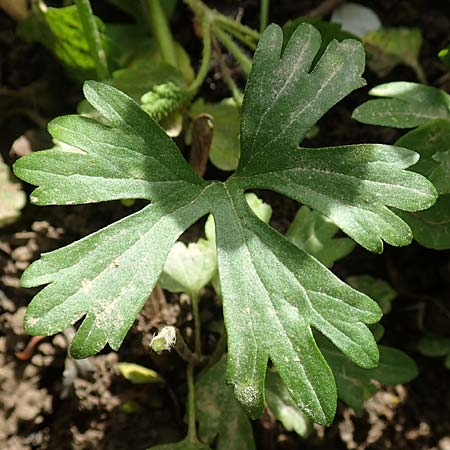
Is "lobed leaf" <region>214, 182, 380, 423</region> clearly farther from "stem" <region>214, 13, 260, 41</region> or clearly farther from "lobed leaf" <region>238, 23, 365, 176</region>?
"stem" <region>214, 13, 260, 41</region>

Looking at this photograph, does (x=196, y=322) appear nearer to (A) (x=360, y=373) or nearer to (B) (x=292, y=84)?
(A) (x=360, y=373)

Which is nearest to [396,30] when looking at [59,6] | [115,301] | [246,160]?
[246,160]

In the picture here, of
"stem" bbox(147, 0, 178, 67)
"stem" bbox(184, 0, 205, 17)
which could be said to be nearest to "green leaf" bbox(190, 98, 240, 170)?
"stem" bbox(147, 0, 178, 67)

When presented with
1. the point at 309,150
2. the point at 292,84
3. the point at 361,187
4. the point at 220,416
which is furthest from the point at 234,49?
the point at 220,416

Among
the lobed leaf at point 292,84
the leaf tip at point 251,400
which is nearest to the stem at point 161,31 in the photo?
the lobed leaf at point 292,84

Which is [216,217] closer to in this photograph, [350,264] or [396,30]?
[350,264]

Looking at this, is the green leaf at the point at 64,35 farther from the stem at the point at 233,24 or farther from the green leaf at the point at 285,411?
the green leaf at the point at 285,411
